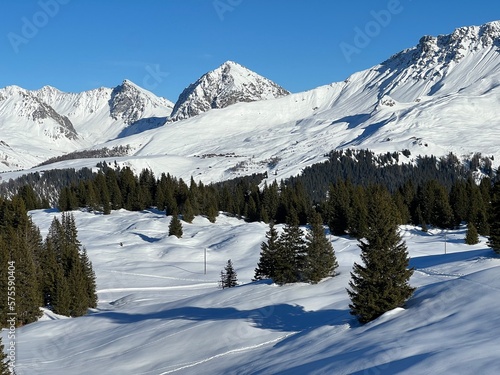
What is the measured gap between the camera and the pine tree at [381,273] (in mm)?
26375

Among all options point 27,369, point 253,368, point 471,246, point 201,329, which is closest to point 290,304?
point 201,329

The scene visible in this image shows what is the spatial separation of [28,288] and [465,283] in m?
37.4

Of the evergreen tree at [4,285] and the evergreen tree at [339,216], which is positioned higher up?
the evergreen tree at [339,216]

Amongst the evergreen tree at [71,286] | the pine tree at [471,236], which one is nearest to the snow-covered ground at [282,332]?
the evergreen tree at [71,286]

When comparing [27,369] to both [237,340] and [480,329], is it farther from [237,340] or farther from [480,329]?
[480,329]

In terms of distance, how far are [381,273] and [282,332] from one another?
7.38 m

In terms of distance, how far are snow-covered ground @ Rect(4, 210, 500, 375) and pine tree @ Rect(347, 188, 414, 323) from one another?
0.74m

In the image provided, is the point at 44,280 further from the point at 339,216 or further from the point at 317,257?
the point at 339,216

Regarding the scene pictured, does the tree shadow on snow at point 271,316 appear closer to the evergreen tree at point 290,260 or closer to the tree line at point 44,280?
the evergreen tree at point 290,260

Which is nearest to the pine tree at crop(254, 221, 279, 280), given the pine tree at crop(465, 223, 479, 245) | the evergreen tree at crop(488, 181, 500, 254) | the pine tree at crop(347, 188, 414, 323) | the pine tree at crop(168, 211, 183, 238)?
the pine tree at crop(347, 188, 414, 323)

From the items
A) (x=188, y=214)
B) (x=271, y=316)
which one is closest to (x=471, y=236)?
(x=271, y=316)

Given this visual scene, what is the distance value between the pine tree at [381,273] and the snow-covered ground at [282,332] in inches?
29.3

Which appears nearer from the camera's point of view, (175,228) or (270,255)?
(270,255)

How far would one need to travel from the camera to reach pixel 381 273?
2686cm
